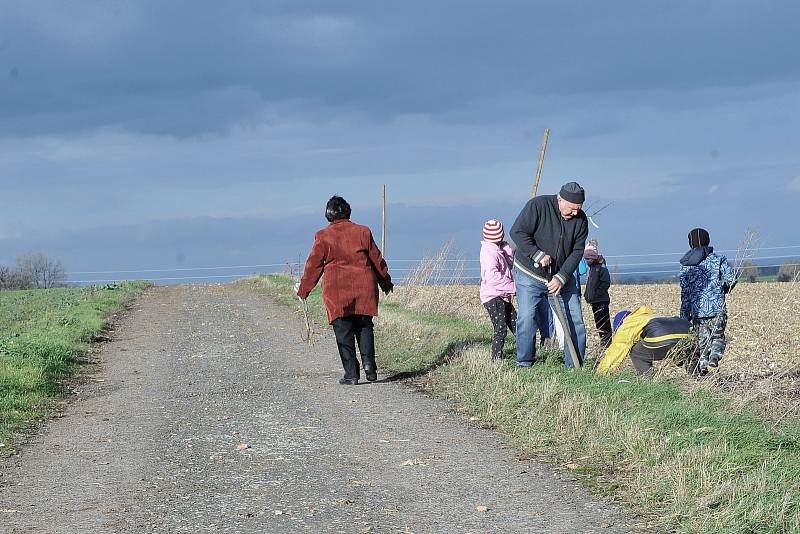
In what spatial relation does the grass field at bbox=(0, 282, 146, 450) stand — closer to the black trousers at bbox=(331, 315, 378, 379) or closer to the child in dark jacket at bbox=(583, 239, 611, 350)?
the black trousers at bbox=(331, 315, 378, 379)

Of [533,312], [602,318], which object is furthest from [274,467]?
[602,318]

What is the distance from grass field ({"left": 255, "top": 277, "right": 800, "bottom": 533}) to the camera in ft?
16.7

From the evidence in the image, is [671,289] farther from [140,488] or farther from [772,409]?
[140,488]

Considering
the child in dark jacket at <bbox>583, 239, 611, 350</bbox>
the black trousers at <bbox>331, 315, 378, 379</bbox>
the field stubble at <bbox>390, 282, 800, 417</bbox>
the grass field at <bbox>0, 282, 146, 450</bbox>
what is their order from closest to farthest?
1. the field stubble at <bbox>390, 282, 800, 417</bbox>
2. the grass field at <bbox>0, 282, 146, 450</bbox>
3. the black trousers at <bbox>331, 315, 378, 379</bbox>
4. the child in dark jacket at <bbox>583, 239, 611, 350</bbox>

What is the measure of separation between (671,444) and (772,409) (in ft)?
7.10

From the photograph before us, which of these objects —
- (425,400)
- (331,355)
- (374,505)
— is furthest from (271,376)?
(374,505)

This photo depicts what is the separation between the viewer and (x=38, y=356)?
1292 centimetres

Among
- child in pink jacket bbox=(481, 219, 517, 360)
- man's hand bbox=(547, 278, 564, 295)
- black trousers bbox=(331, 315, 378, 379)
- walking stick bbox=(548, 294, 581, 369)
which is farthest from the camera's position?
child in pink jacket bbox=(481, 219, 517, 360)

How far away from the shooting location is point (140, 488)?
6.19 m

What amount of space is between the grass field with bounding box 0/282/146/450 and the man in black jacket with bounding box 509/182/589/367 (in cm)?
489

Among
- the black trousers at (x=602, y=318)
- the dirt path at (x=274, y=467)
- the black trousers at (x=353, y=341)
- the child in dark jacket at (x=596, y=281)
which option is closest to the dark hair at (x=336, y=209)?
the black trousers at (x=353, y=341)

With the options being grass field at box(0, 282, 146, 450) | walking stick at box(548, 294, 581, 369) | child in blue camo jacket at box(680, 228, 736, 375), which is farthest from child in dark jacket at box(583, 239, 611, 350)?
grass field at box(0, 282, 146, 450)

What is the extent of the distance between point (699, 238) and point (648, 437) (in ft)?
17.7

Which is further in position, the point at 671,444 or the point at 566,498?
the point at 671,444
